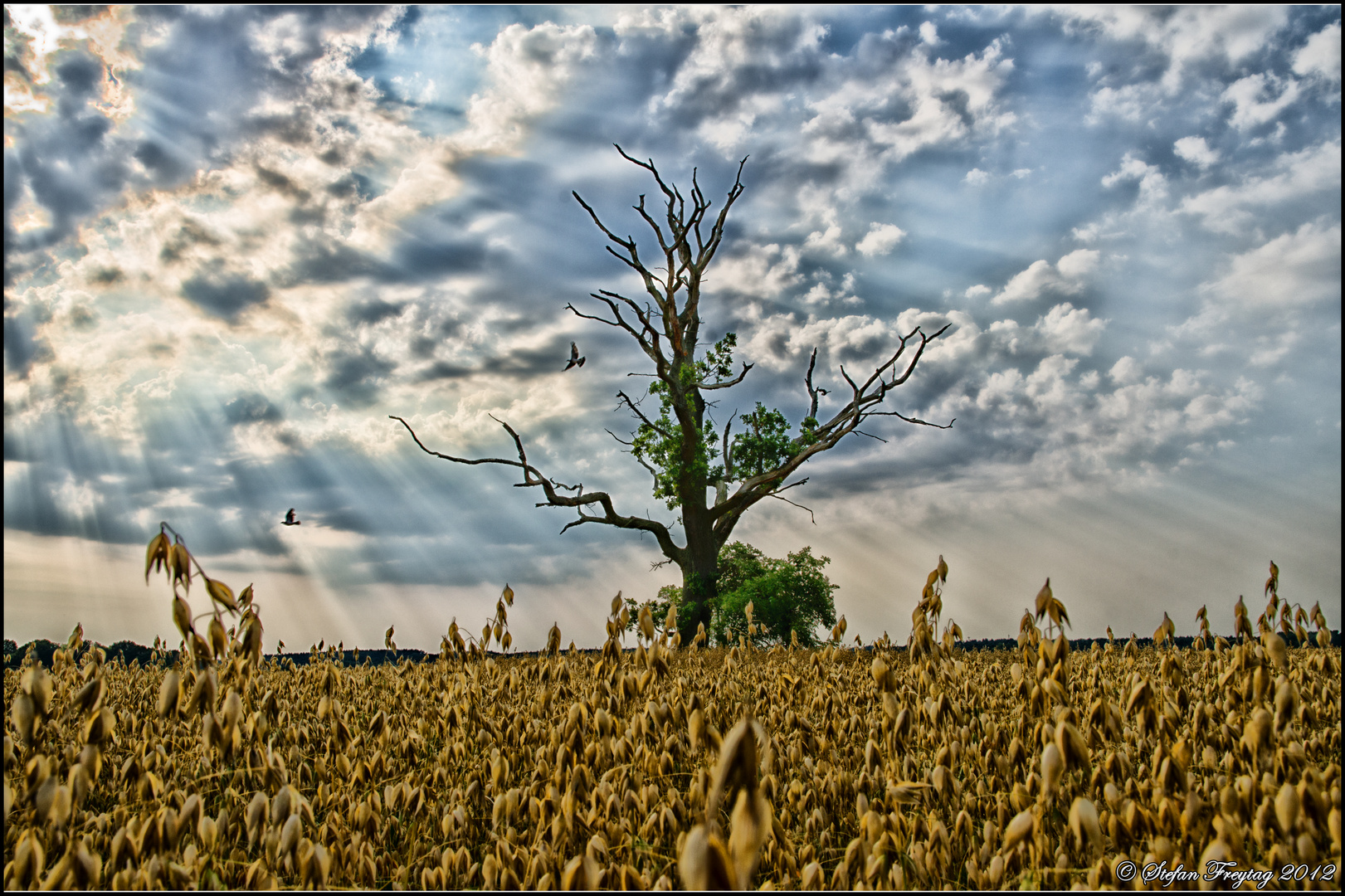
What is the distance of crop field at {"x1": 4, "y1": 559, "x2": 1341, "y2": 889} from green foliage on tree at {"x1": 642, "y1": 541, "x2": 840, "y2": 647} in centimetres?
899

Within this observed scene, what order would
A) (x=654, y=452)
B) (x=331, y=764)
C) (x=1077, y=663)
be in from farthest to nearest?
(x=654, y=452) < (x=1077, y=663) < (x=331, y=764)

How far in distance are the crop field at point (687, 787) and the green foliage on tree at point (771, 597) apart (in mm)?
8993

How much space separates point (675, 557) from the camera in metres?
15.2

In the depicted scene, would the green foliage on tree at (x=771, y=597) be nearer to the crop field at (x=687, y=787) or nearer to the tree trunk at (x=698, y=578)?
the tree trunk at (x=698, y=578)

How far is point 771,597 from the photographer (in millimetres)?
13234

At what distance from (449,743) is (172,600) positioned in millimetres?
1927

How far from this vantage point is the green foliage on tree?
13.4m

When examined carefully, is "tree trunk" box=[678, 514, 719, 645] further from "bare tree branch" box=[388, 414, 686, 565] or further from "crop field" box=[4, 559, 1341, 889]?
"crop field" box=[4, 559, 1341, 889]

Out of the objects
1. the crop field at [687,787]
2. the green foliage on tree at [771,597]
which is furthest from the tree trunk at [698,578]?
the crop field at [687,787]

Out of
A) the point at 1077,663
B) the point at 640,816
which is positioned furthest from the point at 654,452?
the point at 640,816

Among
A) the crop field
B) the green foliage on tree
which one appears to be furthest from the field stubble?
the green foliage on tree

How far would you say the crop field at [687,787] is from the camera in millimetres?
1903

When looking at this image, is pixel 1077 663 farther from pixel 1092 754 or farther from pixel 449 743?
pixel 449 743

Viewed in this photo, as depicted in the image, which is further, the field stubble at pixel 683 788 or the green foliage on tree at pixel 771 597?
the green foliage on tree at pixel 771 597
